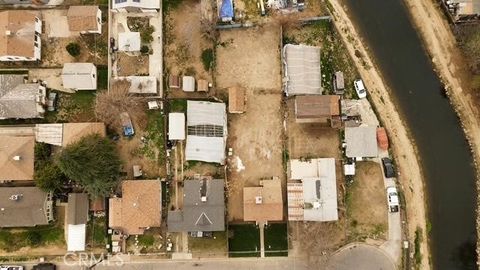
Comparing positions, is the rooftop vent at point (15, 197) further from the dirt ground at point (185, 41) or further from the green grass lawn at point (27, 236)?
the dirt ground at point (185, 41)

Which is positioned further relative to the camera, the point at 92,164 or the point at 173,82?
the point at 173,82

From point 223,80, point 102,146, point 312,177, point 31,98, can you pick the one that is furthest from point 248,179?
point 31,98

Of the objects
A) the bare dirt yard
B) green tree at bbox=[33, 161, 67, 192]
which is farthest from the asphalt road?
green tree at bbox=[33, 161, 67, 192]

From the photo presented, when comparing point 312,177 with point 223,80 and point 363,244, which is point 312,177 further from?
point 223,80

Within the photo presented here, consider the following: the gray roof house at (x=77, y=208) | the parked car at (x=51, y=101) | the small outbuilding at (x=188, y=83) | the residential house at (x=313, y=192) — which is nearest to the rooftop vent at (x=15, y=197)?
the gray roof house at (x=77, y=208)

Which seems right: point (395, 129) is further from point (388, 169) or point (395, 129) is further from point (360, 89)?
point (360, 89)

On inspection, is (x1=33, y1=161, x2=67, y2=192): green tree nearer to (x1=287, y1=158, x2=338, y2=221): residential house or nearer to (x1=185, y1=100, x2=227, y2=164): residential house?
(x1=185, y1=100, x2=227, y2=164): residential house

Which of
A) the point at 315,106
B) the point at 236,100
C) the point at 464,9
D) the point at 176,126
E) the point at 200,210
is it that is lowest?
the point at 200,210

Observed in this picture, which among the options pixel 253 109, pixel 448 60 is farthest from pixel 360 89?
pixel 253 109
